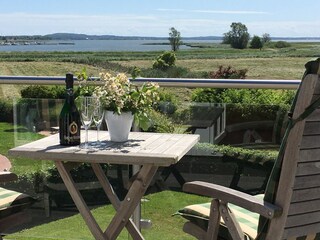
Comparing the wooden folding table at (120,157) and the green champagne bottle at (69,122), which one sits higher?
the green champagne bottle at (69,122)

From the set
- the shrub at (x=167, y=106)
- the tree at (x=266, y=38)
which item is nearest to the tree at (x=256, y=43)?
the tree at (x=266, y=38)

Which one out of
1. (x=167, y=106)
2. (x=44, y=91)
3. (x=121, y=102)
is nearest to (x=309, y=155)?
(x=121, y=102)

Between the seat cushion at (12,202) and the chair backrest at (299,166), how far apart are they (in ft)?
4.15

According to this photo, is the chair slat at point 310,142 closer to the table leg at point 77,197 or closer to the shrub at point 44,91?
the table leg at point 77,197

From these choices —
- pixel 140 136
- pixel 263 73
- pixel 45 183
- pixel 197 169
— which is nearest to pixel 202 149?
pixel 197 169

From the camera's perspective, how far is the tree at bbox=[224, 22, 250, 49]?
5719 cm

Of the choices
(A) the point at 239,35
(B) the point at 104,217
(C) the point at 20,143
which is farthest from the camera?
(A) the point at 239,35

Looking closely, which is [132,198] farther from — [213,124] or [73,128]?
[213,124]

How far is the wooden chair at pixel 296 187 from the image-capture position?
2.01 m

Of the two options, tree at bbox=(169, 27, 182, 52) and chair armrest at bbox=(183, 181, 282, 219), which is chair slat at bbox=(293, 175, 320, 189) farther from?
tree at bbox=(169, 27, 182, 52)

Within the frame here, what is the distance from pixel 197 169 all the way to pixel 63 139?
113cm

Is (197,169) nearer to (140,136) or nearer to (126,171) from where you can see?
(126,171)

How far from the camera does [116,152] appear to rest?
2.38m

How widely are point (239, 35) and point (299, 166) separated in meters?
56.9
